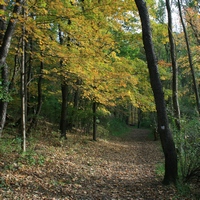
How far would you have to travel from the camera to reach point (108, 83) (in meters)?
9.89

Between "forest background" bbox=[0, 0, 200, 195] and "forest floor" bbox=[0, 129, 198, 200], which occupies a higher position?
"forest background" bbox=[0, 0, 200, 195]

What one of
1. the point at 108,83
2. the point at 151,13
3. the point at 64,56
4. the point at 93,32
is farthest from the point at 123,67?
the point at 64,56

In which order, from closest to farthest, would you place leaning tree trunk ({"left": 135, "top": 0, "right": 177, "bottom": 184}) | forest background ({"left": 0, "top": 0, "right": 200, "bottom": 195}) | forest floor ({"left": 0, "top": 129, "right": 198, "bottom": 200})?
forest floor ({"left": 0, "top": 129, "right": 198, "bottom": 200})
leaning tree trunk ({"left": 135, "top": 0, "right": 177, "bottom": 184})
forest background ({"left": 0, "top": 0, "right": 200, "bottom": 195})

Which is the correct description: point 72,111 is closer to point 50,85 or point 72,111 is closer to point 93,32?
point 50,85

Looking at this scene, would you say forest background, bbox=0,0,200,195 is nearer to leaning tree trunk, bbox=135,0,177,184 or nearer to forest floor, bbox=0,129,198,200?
leaning tree trunk, bbox=135,0,177,184

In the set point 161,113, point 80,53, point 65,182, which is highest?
point 80,53

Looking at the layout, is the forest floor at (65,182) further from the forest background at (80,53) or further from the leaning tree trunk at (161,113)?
the forest background at (80,53)

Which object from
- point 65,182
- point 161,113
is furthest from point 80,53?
point 65,182

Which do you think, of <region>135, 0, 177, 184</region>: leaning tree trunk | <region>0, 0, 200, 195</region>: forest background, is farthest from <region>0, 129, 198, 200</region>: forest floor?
<region>0, 0, 200, 195</region>: forest background

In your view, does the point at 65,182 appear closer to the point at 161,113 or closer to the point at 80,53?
the point at 161,113

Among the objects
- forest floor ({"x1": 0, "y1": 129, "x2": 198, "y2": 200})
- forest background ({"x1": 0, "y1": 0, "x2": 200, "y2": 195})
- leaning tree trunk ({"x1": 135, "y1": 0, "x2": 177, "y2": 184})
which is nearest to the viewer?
forest floor ({"x1": 0, "y1": 129, "x2": 198, "y2": 200})

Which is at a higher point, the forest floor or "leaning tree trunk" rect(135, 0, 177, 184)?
"leaning tree trunk" rect(135, 0, 177, 184)

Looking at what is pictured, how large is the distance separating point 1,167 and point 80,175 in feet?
8.14

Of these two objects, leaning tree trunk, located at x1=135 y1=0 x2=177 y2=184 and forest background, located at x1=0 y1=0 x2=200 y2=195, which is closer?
leaning tree trunk, located at x1=135 y1=0 x2=177 y2=184
